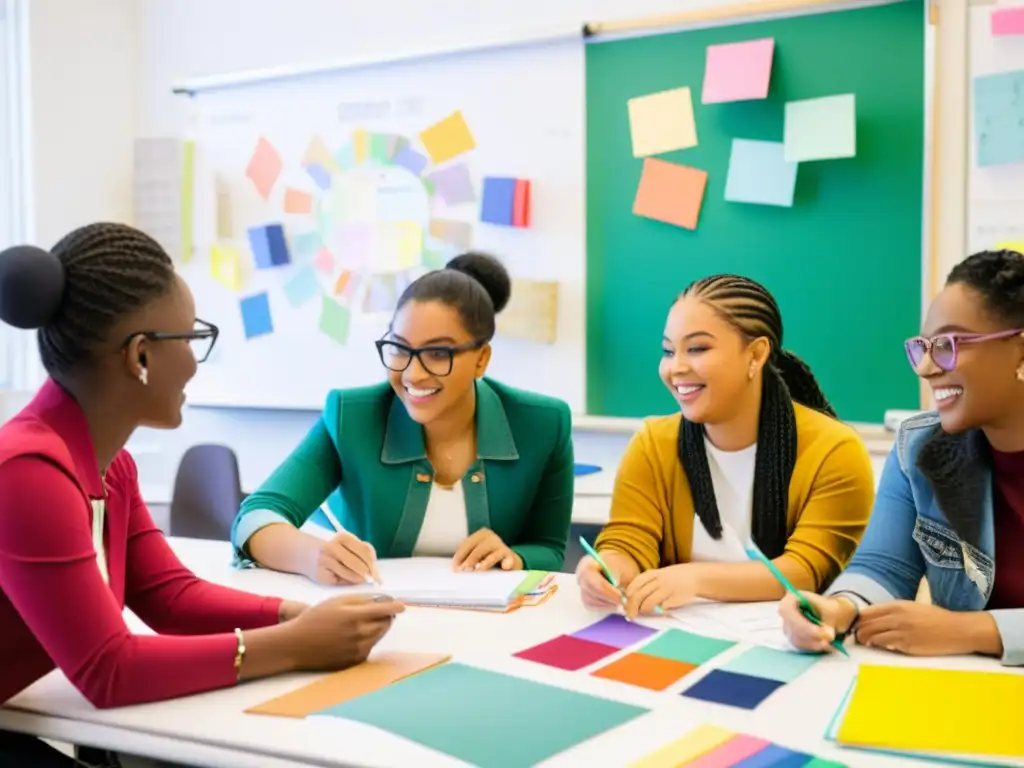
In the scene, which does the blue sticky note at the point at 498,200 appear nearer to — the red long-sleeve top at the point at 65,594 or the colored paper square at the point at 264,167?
the colored paper square at the point at 264,167

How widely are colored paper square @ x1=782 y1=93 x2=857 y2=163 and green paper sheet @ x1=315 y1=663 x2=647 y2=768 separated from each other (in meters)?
2.04

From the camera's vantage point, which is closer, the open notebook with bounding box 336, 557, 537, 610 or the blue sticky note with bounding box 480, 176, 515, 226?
the open notebook with bounding box 336, 557, 537, 610

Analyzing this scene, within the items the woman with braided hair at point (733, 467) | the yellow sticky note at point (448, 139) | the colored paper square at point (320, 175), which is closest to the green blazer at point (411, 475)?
the woman with braided hair at point (733, 467)

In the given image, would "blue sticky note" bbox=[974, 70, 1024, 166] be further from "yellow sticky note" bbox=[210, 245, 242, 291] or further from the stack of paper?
"yellow sticky note" bbox=[210, 245, 242, 291]

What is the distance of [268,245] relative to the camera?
372cm

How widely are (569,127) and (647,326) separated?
690 mm

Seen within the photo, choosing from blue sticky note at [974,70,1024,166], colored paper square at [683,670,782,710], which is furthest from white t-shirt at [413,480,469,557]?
blue sticky note at [974,70,1024,166]

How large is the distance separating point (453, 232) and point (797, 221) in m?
1.15

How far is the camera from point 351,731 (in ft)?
3.52

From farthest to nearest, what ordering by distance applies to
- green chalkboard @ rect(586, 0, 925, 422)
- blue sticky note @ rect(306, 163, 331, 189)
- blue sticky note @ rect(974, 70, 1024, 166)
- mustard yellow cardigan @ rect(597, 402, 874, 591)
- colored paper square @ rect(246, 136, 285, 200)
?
colored paper square @ rect(246, 136, 285, 200) → blue sticky note @ rect(306, 163, 331, 189) → green chalkboard @ rect(586, 0, 925, 422) → blue sticky note @ rect(974, 70, 1024, 166) → mustard yellow cardigan @ rect(597, 402, 874, 591)

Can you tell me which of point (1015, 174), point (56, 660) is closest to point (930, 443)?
point (56, 660)

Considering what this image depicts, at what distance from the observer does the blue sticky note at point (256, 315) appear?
12.4ft

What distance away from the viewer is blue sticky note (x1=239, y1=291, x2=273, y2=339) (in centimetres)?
377

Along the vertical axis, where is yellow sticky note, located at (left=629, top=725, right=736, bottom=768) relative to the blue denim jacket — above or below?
below
